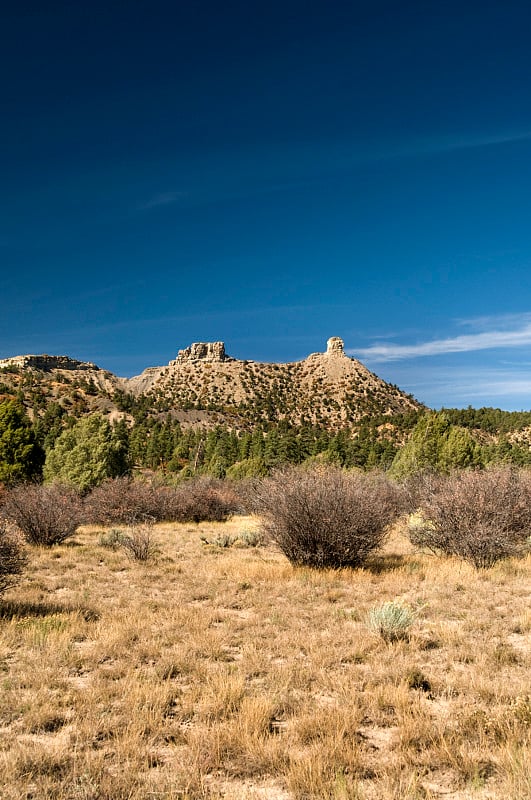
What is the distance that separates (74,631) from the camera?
727cm

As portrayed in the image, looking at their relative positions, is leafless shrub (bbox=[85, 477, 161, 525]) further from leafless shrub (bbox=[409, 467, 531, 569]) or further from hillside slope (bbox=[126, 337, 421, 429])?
hillside slope (bbox=[126, 337, 421, 429])

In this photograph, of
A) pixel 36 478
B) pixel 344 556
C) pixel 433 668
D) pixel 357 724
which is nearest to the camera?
pixel 357 724

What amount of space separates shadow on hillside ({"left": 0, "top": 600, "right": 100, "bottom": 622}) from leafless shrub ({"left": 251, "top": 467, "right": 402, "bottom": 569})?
523cm

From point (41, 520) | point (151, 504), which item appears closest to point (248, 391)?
point (151, 504)

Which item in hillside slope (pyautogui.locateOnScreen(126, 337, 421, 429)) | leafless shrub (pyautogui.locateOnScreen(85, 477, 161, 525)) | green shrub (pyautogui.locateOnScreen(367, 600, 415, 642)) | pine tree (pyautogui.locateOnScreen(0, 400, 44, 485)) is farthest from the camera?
hillside slope (pyautogui.locateOnScreen(126, 337, 421, 429))

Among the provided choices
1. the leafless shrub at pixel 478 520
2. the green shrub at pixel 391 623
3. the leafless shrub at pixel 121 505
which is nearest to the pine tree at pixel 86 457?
the leafless shrub at pixel 121 505

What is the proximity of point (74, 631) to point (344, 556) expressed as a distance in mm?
6963

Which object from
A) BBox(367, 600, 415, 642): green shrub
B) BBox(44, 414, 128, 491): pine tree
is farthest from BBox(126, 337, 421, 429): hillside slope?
BBox(367, 600, 415, 642): green shrub

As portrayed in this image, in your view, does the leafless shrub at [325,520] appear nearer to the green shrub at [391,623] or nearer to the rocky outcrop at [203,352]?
the green shrub at [391,623]

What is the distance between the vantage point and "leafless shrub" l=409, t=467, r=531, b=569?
12.4 m

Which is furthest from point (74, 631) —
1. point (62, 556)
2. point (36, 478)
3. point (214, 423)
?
point (214, 423)

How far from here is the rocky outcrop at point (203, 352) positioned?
148125 mm

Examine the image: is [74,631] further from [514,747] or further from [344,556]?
[344,556]

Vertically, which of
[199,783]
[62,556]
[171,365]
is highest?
[171,365]
